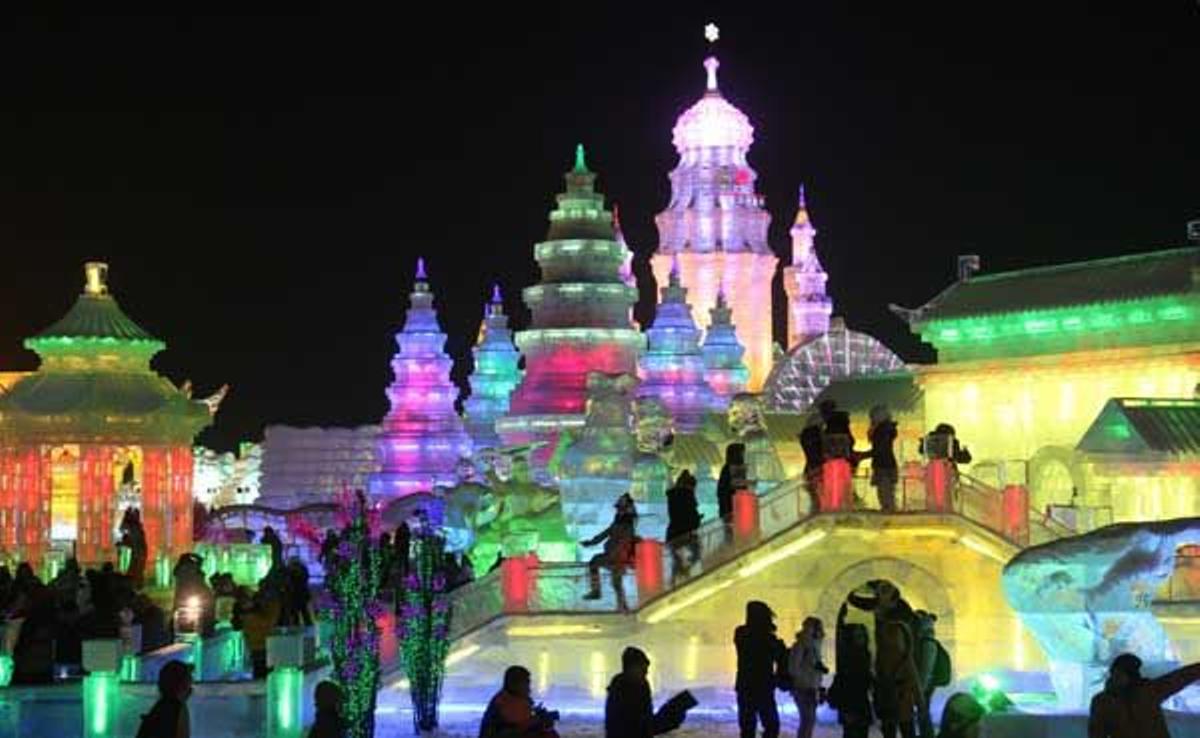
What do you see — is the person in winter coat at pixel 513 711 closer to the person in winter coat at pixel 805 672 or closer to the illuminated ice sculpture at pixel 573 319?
the person in winter coat at pixel 805 672

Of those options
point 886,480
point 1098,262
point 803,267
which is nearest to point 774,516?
point 886,480

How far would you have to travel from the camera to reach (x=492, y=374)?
6656 centimetres

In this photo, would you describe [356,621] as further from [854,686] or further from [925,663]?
[925,663]

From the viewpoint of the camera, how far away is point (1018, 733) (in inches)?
690

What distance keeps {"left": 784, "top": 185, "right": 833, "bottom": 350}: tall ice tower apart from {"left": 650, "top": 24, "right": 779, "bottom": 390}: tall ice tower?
3.56 meters

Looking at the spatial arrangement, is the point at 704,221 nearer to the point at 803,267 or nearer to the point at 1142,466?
the point at 803,267

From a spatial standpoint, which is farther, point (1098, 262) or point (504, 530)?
point (1098, 262)

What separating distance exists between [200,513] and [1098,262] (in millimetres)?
33278

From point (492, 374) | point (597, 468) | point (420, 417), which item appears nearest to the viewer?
point (597, 468)

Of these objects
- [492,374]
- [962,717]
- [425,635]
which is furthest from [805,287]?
[962,717]

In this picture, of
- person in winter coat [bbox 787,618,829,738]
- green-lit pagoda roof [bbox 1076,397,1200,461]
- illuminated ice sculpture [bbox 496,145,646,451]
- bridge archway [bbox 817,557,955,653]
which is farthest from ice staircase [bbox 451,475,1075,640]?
illuminated ice sculpture [bbox 496,145,646,451]

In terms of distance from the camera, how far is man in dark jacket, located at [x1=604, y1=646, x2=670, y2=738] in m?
13.6

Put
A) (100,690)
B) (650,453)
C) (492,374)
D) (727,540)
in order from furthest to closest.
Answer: (492,374)
(650,453)
(727,540)
(100,690)

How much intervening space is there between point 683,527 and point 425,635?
15.1ft
